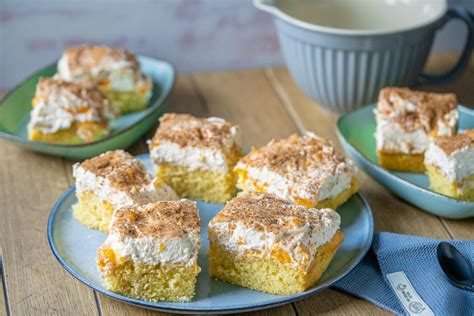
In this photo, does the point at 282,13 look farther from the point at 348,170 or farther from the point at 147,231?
the point at 147,231

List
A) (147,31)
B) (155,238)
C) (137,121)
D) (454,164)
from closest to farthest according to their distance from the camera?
(155,238) < (454,164) < (137,121) < (147,31)

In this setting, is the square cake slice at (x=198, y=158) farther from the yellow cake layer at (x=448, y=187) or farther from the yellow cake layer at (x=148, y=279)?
the yellow cake layer at (x=448, y=187)

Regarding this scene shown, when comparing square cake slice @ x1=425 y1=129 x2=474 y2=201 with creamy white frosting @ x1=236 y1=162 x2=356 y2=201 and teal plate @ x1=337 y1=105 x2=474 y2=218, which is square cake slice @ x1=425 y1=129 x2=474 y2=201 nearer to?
teal plate @ x1=337 y1=105 x2=474 y2=218

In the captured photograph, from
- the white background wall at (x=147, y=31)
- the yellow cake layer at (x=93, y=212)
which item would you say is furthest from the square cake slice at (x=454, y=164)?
the white background wall at (x=147, y=31)

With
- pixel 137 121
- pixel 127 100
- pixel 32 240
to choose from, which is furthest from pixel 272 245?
pixel 127 100

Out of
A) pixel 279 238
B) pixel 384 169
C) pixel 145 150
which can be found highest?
pixel 279 238

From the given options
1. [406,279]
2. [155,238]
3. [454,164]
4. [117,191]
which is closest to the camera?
[155,238]

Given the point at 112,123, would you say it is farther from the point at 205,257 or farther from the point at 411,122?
the point at 411,122
